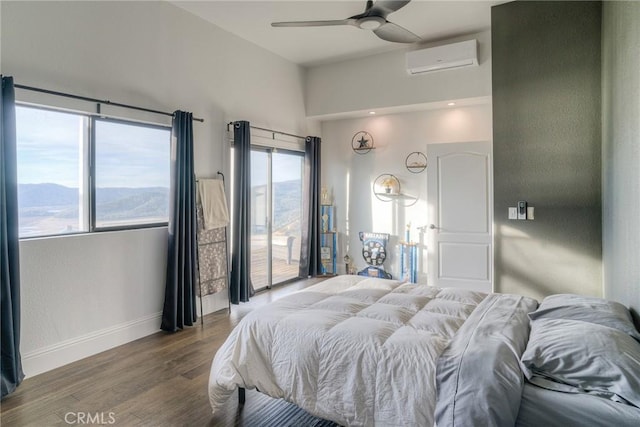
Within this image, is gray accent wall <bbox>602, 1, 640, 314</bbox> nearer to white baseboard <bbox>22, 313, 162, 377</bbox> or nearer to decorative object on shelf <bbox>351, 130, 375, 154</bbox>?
decorative object on shelf <bbox>351, 130, 375, 154</bbox>

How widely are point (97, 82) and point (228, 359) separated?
2.59 metres

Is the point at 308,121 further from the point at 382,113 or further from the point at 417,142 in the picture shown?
the point at 417,142

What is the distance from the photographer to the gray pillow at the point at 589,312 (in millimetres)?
1830

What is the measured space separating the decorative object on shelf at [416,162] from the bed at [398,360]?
3221 mm

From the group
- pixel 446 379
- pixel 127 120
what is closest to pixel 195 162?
pixel 127 120

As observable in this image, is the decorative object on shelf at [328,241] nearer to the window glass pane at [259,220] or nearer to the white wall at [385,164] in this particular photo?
the white wall at [385,164]

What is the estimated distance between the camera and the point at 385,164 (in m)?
5.88

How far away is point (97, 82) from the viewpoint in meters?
3.23

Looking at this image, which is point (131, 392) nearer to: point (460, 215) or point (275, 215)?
point (275, 215)

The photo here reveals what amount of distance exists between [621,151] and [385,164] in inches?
138

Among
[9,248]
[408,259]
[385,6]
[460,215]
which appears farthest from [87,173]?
[408,259]

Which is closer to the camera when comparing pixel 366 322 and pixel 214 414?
pixel 366 322

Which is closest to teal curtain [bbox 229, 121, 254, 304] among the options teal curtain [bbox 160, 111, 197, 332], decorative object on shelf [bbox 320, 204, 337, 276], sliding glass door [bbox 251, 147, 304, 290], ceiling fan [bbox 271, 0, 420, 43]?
sliding glass door [bbox 251, 147, 304, 290]

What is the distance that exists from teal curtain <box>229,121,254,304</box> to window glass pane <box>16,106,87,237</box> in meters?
1.68
